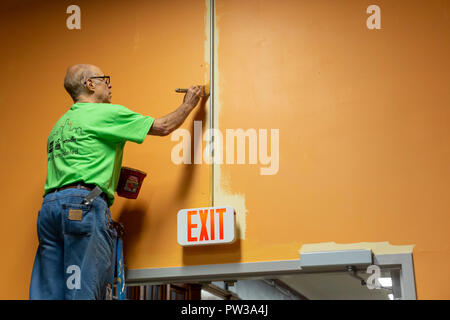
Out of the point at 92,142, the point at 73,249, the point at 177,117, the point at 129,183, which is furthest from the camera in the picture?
the point at 129,183

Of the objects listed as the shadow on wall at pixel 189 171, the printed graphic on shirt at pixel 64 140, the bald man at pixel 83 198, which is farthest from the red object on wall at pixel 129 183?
the printed graphic on shirt at pixel 64 140

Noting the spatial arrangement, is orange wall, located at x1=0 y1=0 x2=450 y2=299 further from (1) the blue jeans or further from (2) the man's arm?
(1) the blue jeans

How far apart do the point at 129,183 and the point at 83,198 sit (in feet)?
1.11

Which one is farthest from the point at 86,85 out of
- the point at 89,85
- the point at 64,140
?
the point at 64,140

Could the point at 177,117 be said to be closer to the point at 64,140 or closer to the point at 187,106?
the point at 187,106

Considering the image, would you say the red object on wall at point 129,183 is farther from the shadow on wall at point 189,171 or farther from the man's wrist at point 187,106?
the man's wrist at point 187,106

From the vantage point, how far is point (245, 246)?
7.57ft

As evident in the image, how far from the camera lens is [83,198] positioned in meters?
2.11

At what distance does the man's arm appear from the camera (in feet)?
7.48

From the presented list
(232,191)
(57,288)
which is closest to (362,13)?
(232,191)

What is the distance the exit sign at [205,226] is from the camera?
2.25m

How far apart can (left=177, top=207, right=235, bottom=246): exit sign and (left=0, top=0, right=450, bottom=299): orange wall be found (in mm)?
90

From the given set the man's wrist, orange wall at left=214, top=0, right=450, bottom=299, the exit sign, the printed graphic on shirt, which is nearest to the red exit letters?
the exit sign

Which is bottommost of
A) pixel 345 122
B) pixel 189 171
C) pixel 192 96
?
pixel 189 171
